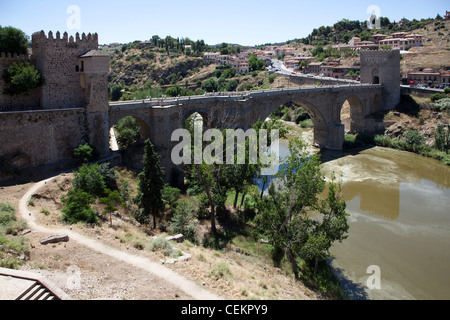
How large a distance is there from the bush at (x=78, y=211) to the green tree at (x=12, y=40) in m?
11.4

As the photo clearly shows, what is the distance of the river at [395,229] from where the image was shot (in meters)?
17.6

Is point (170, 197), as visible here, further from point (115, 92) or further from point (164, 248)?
point (115, 92)

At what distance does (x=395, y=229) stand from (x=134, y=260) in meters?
16.7

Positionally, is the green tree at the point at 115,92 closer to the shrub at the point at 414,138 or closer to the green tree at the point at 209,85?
the green tree at the point at 209,85

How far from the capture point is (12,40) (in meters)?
22.6

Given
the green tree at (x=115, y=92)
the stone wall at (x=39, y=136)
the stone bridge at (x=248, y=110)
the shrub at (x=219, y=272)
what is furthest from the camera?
the green tree at (x=115, y=92)

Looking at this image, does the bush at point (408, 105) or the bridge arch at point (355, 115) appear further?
the bridge arch at point (355, 115)

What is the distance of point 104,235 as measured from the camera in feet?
50.9

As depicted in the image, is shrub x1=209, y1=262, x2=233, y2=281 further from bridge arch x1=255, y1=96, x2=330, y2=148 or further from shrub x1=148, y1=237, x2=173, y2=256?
bridge arch x1=255, y1=96, x2=330, y2=148

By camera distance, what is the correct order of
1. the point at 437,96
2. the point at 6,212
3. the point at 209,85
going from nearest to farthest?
the point at 6,212 → the point at 437,96 → the point at 209,85

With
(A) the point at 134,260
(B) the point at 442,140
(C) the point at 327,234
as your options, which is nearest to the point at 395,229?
(C) the point at 327,234

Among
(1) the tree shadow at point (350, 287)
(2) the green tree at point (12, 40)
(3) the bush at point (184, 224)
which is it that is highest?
(2) the green tree at point (12, 40)

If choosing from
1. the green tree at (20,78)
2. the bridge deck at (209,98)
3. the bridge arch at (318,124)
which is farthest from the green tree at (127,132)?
the bridge arch at (318,124)
